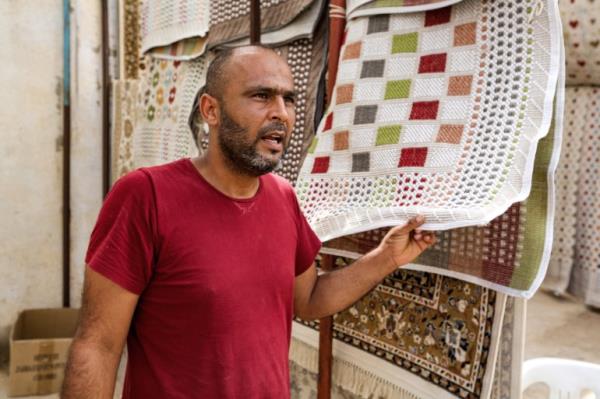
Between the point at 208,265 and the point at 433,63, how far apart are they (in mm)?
614

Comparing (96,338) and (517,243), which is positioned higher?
(517,243)

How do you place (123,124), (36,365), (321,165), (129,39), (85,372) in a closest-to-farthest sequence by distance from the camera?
(85,372) → (321,165) → (36,365) → (123,124) → (129,39)

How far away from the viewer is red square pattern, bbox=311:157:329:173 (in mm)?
1325

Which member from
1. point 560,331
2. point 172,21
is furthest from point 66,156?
point 560,331

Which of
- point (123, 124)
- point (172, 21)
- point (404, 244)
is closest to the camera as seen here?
point (404, 244)

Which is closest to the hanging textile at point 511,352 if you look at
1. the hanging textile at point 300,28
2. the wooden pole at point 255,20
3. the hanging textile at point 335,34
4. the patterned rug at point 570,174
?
the hanging textile at point 335,34

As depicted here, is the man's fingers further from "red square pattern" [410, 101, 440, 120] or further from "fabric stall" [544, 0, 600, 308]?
"fabric stall" [544, 0, 600, 308]

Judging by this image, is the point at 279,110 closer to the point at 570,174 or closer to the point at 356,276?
the point at 356,276

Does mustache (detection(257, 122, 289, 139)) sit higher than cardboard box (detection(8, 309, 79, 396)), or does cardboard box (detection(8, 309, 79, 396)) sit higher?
mustache (detection(257, 122, 289, 139))

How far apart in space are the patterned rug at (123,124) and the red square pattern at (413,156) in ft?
5.47

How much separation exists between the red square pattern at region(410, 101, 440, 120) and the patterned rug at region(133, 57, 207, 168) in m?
0.93

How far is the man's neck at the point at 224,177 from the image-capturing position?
1.05m

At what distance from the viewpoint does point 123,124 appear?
2711mm

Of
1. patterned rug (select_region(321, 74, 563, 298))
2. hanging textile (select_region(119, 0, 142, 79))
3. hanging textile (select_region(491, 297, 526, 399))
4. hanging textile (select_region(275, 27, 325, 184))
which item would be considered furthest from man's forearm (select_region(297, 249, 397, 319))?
hanging textile (select_region(119, 0, 142, 79))
